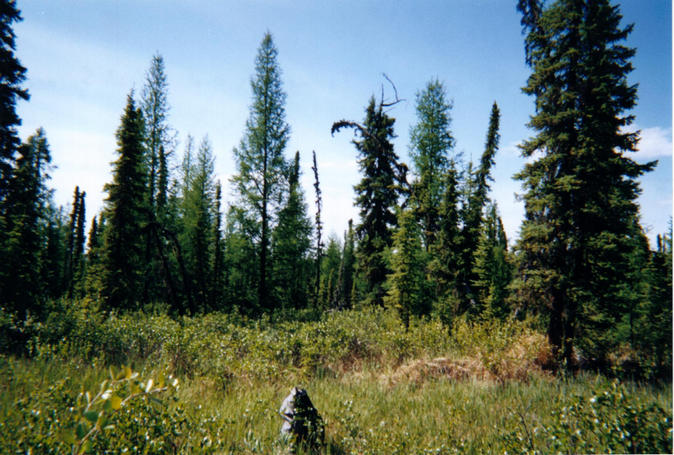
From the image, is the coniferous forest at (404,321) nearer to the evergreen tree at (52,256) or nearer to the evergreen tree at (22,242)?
the evergreen tree at (22,242)

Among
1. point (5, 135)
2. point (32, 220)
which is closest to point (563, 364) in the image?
point (5, 135)

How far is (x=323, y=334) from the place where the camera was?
10.8 m

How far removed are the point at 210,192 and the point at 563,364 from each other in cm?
2666

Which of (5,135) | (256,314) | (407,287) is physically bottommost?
(256,314)

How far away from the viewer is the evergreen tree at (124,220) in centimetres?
1489

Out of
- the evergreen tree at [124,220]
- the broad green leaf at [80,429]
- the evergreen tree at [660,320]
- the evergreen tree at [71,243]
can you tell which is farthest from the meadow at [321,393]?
the evergreen tree at [71,243]

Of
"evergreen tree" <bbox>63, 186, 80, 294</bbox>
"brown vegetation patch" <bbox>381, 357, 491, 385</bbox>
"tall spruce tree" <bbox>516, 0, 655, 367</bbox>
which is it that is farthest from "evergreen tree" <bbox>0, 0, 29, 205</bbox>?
"evergreen tree" <bbox>63, 186, 80, 294</bbox>

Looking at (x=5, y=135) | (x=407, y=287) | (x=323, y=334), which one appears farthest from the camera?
(x=5, y=135)

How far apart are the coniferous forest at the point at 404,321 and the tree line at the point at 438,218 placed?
10 cm

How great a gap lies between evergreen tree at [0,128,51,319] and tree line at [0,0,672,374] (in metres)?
0.14

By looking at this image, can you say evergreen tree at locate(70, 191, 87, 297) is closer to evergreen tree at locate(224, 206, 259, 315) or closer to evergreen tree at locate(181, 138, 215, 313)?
evergreen tree at locate(181, 138, 215, 313)

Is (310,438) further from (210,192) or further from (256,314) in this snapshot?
(210,192)

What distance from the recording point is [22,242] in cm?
1636

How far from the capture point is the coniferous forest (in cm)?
387
